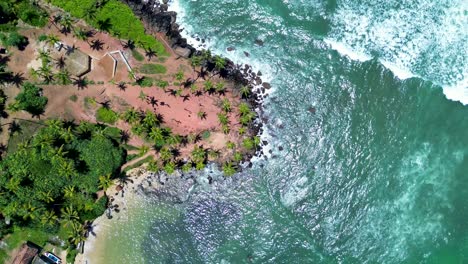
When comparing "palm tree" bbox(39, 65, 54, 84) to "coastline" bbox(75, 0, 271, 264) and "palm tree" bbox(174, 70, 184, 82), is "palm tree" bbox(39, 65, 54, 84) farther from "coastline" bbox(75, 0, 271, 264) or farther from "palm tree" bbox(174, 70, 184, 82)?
"palm tree" bbox(174, 70, 184, 82)

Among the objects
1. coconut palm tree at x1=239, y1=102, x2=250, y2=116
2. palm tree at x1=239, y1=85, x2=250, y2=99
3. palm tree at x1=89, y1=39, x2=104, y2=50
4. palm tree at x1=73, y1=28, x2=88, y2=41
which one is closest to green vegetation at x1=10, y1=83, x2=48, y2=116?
palm tree at x1=73, y1=28, x2=88, y2=41

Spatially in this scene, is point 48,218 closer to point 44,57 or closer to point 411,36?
point 44,57

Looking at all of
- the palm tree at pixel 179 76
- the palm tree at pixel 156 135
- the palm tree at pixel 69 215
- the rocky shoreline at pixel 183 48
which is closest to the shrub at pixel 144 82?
the palm tree at pixel 179 76

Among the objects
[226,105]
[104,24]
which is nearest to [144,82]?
[104,24]

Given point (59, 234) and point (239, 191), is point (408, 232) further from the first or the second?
point (59, 234)

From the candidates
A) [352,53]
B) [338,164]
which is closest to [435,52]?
[352,53]
